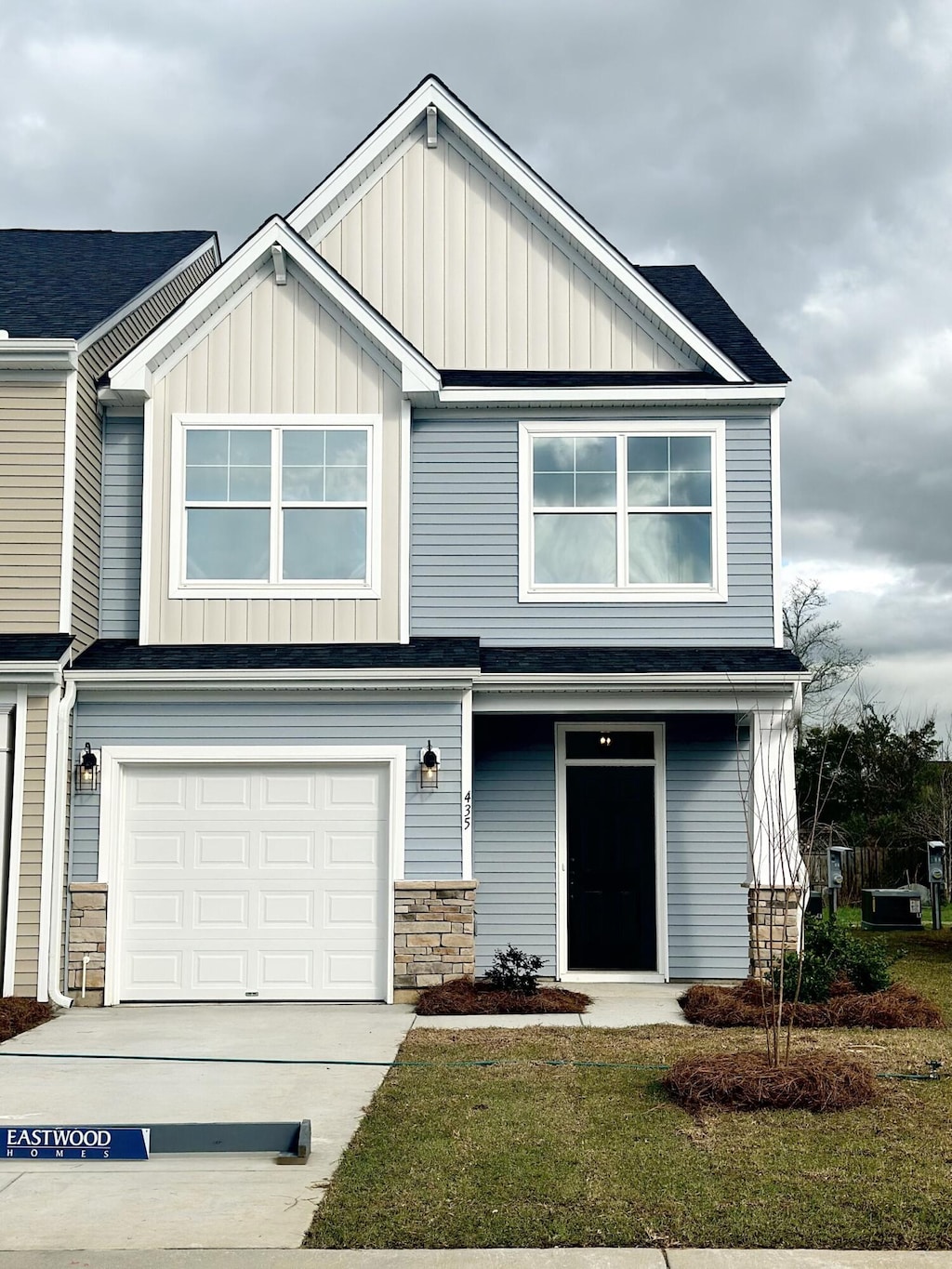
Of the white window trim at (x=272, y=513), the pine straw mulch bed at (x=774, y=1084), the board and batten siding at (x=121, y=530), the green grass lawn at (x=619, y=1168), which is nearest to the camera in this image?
A: the green grass lawn at (x=619, y=1168)

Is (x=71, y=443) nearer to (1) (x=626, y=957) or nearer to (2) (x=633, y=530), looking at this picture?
(2) (x=633, y=530)

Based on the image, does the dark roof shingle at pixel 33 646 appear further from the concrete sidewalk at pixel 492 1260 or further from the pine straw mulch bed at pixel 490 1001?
the concrete sidewalk at pixel 492 1260

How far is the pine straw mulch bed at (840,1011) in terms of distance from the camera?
1000 cm

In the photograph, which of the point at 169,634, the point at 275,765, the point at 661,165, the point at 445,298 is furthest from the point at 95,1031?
the point at 661,165

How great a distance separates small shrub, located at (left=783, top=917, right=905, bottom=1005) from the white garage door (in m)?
3.75

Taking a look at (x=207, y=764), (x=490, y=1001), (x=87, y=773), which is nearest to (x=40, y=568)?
(x=87, y=773)

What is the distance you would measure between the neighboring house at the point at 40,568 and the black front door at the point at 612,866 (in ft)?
17.1

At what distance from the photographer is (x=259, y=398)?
504 inches

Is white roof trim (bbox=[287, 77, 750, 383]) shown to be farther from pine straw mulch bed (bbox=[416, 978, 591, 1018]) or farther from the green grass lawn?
the green grass lawn

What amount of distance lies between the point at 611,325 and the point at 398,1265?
10.7 meters

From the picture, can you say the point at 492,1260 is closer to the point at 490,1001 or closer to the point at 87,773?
the point at 490,1001

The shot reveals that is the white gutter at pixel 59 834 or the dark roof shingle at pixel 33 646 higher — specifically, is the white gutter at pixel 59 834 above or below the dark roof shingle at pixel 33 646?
below

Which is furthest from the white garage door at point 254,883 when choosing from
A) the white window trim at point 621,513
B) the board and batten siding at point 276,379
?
the white window trim at point 621,513

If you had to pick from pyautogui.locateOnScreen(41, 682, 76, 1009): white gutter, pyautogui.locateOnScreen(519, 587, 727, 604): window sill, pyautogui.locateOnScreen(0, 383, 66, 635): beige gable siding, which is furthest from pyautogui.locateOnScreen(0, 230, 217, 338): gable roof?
pyautogui.locateOnScreen(519, 587, 727, 604): window sill
